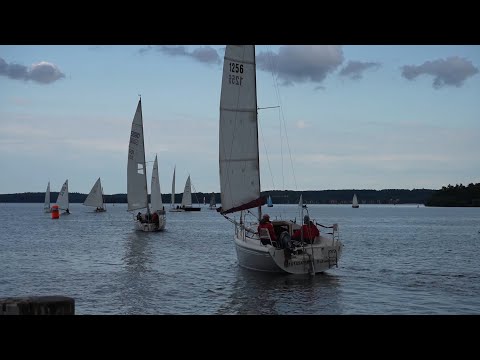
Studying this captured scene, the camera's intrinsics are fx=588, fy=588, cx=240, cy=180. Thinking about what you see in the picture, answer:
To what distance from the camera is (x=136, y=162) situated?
55.5 m

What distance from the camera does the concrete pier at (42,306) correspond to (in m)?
6.73

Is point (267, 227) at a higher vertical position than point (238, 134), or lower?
lower

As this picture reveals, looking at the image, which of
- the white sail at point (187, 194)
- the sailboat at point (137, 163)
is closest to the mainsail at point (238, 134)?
the sailboat at point (137, 163)

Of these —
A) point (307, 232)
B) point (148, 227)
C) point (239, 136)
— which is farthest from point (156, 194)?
point (307, 232)

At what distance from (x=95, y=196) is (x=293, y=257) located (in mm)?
110398

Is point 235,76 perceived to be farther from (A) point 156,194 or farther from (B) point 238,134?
(A) point 156,194

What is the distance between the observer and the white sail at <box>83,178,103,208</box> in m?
123

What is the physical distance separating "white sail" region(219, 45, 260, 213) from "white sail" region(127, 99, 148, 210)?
28.5m
